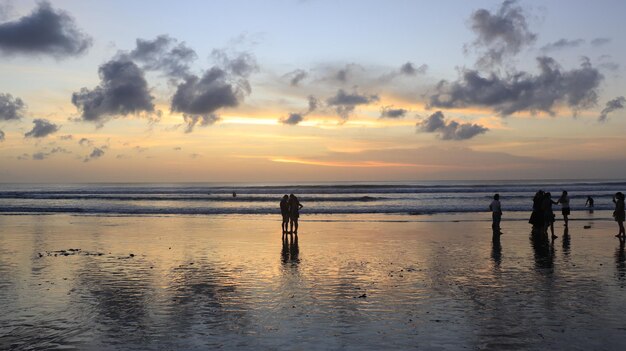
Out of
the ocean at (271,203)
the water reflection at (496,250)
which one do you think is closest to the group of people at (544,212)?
the water reflection at (496,250)

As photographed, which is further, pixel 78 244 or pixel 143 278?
pixel 78 244

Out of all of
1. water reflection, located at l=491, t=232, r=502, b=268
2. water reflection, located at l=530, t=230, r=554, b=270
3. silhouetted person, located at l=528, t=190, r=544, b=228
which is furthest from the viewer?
silhouetted person, located at l=528, t=190, r=544, b=228

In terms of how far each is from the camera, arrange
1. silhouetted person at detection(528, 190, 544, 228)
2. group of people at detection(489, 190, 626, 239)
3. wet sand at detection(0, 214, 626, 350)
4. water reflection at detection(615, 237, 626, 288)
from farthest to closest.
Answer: silhouetted person at detection(528, 190, 544, 228), group of people at detection(489, 190, 626, 239), water reflection at detection(615, 237, 626, 288), wet sand at detection(0, 214, 626, 350)

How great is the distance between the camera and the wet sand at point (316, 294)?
8.43m

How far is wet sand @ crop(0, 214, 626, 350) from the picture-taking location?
27.7 feet

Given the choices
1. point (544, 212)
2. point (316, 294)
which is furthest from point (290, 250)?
point (544, 212)

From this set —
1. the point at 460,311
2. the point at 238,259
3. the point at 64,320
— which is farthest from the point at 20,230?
the point at 460,311

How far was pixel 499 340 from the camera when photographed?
26.9 ft

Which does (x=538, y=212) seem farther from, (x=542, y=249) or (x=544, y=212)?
(x=542, y=249)

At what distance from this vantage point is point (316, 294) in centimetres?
1159

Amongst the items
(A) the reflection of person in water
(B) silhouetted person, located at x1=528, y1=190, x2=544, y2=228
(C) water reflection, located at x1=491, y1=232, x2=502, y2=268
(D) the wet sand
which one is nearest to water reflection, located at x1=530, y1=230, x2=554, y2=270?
(D) the wet sand

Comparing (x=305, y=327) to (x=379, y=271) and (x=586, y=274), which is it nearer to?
(x=379, y=271)

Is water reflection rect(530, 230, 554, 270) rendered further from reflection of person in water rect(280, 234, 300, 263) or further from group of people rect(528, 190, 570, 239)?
reflection of person in water rect(280, 234, 300, 263)

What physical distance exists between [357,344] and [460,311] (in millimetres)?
2789
